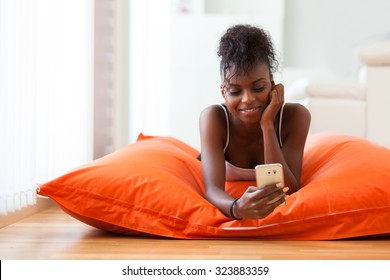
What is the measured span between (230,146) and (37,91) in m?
0.84

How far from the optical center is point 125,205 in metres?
1.90

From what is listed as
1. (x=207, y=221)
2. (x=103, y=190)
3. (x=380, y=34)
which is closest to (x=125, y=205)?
(x=103, y=190)

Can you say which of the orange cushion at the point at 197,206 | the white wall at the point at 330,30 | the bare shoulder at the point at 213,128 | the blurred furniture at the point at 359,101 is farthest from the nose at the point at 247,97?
the white wall at the point at 330,30

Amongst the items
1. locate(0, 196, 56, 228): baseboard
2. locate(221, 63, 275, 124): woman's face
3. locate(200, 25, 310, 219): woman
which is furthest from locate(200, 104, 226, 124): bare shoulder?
locate(0, 196, 56, 228): baseboard

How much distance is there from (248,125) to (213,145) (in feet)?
0.52

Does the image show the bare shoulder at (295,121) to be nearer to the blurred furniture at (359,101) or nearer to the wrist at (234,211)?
the wrist at (234,211)

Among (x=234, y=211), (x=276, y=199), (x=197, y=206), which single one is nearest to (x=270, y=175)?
(x=276, y=199)

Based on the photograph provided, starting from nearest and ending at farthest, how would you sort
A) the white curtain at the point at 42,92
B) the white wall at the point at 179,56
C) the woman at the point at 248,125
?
the woman at the point at 248,125 < the white curtain at the point at 42,92 < the white wall at the point at 179,56

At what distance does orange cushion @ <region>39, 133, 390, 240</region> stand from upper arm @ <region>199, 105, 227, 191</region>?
0.34ft

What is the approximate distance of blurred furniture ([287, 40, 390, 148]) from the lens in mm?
3523

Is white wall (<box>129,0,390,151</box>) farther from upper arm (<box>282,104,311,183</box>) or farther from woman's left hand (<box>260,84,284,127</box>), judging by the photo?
woman's left hand (<box>260,84,284,127</box>)

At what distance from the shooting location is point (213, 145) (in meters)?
2.13

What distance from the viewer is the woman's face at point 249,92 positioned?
197 cm

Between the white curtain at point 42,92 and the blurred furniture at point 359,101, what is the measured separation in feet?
4.33
